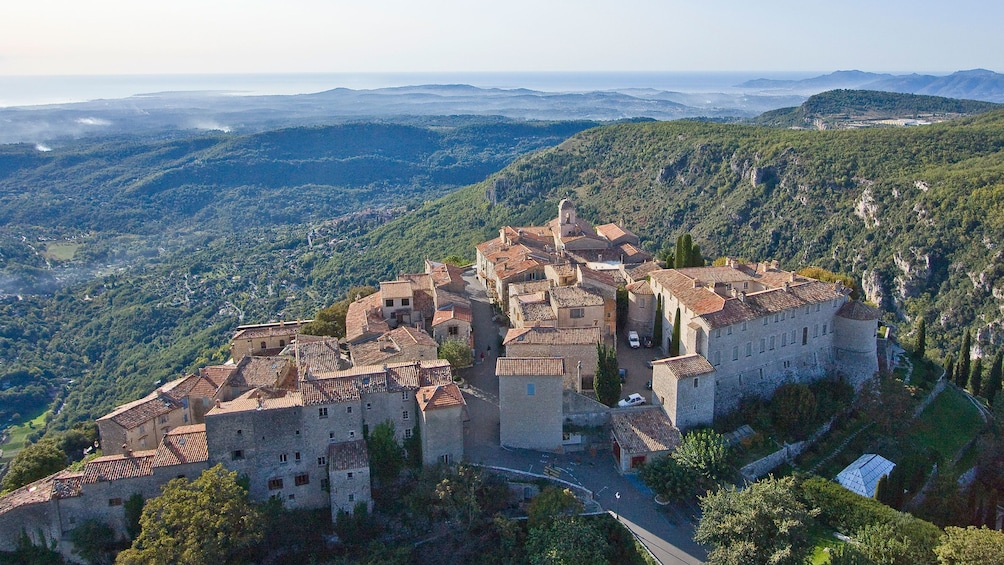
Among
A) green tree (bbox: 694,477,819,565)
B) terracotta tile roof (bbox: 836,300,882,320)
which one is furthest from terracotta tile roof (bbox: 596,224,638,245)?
green tree (bbox: 694,477,819,565)

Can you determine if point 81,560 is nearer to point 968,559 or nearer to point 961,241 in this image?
point 968,559

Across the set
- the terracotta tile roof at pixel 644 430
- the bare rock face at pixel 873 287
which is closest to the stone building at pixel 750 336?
the terracotta tile roof at pixel 644 430

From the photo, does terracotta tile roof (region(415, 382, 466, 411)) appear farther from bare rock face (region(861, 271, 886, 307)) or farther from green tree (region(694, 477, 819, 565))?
bare rock face (region(861, 271, 886, 307))

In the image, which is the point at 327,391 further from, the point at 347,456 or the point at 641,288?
the point at 641,288

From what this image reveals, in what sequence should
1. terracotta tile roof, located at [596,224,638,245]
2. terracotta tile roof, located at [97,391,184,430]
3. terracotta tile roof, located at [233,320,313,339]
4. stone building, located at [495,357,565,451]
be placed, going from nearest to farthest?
1. stone building, located at [495,357,565,451]
2. terracotta tile roof, located at [97,391,184,430]
3. terracotta tile roof, located at [233,320,313,339]
4. terracotta tile roof, located at [596,224,638,245]

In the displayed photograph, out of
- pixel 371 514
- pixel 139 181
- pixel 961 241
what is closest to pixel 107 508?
pixel 371 514

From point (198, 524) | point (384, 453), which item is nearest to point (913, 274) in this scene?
point (384, 453)
